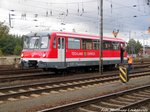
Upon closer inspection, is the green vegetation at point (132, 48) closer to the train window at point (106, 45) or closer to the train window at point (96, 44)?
the train window at point (106, 45)

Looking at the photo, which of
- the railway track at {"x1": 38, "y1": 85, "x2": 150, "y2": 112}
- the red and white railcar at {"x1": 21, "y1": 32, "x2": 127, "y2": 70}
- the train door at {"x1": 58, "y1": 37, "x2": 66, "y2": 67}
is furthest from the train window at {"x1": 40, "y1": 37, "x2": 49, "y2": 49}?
the railway track at {"x1": 38, "y1": 85, "x2": 150, "y2": 112}

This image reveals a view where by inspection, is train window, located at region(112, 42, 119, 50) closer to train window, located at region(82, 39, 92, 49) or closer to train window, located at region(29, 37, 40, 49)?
train window, located at region(82, 39, 92, 49)

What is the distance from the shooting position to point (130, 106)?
1112 centimetres

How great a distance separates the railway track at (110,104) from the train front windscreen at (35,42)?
970 centimetres

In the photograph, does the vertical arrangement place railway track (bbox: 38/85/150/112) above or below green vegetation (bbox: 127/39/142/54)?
below

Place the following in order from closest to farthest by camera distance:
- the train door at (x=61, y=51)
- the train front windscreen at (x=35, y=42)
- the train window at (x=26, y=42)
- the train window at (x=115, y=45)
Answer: the train front windscreen at (x=35, y=42) → the train door at (x=61, y=51) → the train window at (x=26, y=42) → the train window at (x=115, y=45)

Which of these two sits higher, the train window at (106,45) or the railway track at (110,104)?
the train window at (106,45)

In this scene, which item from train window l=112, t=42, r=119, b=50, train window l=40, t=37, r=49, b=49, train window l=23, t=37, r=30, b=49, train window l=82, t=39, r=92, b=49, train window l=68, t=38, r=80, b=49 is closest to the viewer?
train window l=40, t=37, r=49, b=49

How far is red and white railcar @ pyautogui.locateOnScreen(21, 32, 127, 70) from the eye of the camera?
2300 cm

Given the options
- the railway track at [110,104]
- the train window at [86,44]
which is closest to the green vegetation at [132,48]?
the train window at [86,44]

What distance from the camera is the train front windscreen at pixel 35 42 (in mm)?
23344

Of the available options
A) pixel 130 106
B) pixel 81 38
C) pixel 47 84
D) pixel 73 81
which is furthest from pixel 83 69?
pixel 130 106

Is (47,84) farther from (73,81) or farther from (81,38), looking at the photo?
(81,38)

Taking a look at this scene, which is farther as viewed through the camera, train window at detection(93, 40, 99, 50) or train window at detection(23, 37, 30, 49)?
train window at detection(93, 40, 99, 50)
